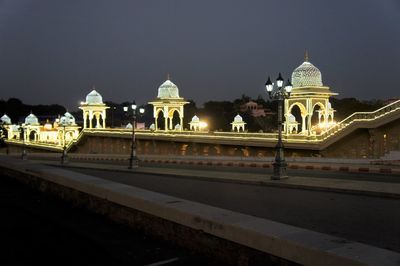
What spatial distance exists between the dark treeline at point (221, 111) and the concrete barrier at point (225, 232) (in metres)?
29.0

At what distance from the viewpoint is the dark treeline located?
83306mm

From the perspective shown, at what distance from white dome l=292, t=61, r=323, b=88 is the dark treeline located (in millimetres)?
13933

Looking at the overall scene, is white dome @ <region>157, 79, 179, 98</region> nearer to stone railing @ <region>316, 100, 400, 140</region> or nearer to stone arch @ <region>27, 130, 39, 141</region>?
stone railing @ <region>316, 100, 400, 140</region>

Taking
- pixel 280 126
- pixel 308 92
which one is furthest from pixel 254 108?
pixel 280 126

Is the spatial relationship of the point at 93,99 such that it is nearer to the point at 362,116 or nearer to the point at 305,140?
the point at 305,140

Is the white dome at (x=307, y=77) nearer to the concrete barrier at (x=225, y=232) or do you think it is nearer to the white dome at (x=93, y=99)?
the concrete barrier at (x=225, y=232)

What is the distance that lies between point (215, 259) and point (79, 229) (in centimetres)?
415

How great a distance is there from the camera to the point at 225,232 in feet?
23.1

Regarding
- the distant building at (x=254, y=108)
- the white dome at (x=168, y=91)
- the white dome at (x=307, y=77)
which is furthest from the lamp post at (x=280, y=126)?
the distant building at (x=254, y=108)

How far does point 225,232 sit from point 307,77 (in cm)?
3292

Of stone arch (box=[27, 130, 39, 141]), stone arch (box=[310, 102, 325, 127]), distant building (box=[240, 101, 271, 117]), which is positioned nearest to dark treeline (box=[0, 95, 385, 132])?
distant building (box=[240, 101, 271, 117])

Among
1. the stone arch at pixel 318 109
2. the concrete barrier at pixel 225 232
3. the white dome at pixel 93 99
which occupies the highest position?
Result: the white dome at pixel 93 99

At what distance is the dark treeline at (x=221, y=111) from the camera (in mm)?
83306

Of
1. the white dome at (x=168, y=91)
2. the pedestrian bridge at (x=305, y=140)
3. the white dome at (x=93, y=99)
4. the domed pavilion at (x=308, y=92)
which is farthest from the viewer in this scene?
the white dome at (x=93, y=99)
